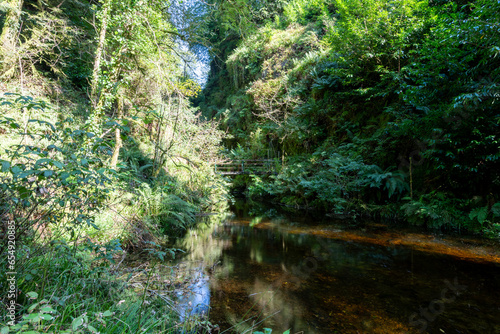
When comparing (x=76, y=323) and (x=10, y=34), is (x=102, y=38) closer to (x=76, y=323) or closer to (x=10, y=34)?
(x=10, y=34)

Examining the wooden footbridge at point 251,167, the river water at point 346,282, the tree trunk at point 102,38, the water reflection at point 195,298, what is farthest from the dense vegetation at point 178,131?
the river water at point 346,282

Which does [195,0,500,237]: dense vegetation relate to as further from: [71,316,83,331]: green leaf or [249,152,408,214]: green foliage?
[71,316,83,331]: green leaf

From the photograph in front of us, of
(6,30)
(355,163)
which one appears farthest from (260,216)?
(6,30)

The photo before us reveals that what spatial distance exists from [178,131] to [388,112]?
272 inches

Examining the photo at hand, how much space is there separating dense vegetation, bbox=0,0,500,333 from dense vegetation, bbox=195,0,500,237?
0.16 ft

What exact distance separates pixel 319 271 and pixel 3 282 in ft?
12.2

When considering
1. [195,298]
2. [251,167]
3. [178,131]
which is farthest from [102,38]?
[251,167]

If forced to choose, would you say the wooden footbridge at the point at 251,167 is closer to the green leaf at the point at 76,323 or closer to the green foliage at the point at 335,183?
the green foliage at the point at 335,183

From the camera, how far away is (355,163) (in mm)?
7816

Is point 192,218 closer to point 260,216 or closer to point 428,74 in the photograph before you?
point 260,216

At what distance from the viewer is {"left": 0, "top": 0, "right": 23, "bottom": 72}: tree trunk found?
5809 mm

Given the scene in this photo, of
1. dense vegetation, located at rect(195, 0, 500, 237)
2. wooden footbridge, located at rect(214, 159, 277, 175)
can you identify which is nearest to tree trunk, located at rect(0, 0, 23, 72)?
dense vegetation, located at rect(195, 0, 500, 237)

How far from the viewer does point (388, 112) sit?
8.24 m

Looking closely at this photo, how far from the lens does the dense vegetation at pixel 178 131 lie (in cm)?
203
